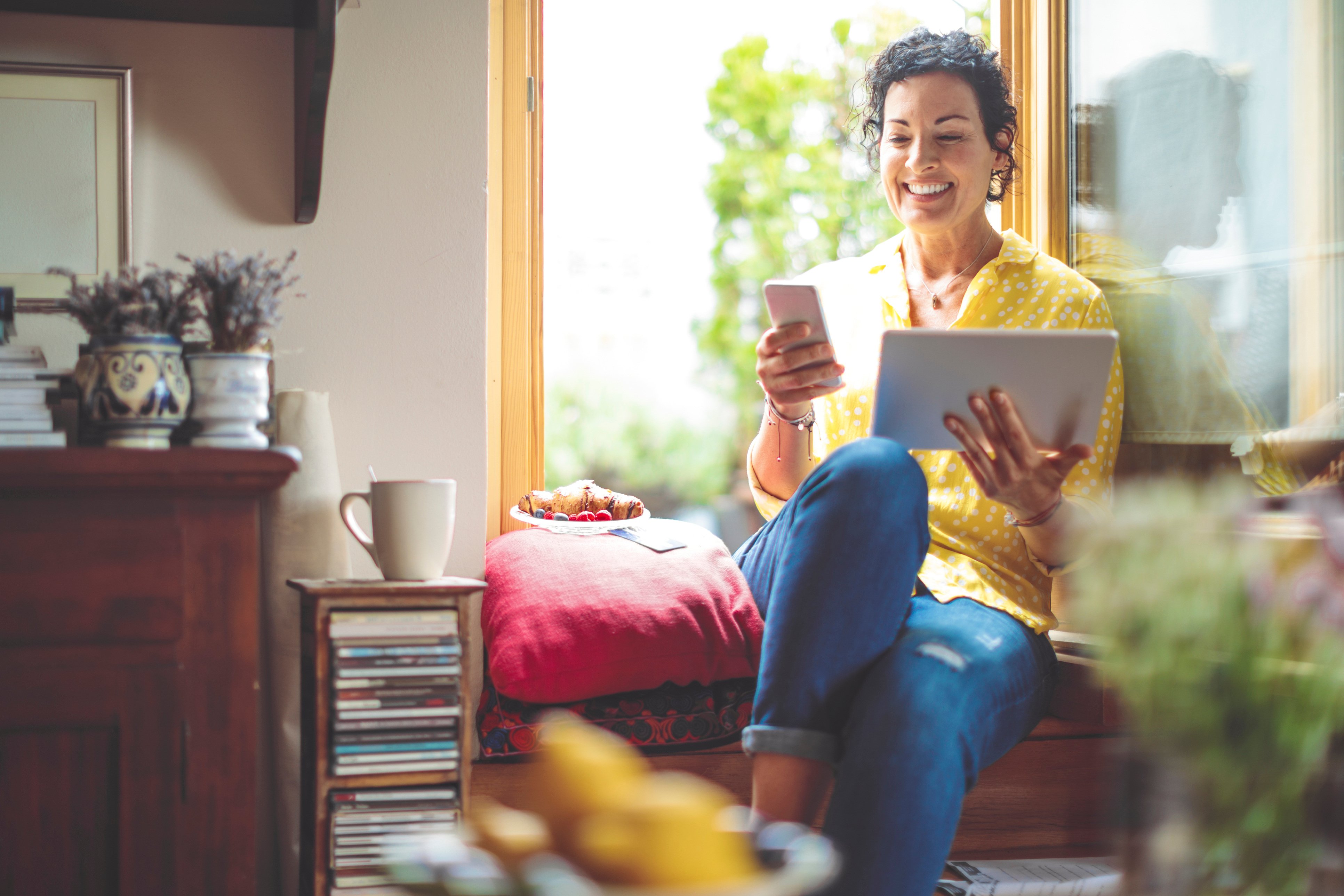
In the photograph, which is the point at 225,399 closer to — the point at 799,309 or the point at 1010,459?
the point at 799,309

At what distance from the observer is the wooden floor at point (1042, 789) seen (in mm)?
1384

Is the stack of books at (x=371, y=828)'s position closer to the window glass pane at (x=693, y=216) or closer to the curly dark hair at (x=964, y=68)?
the curly dark hair at (x=964, y=68)

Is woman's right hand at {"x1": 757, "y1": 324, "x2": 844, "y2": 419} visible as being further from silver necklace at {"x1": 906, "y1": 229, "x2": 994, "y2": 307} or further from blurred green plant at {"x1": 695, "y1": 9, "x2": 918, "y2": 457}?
blurred green plant at {"x1": 695, "y1": 9, "x2": 918, "y2": 457}

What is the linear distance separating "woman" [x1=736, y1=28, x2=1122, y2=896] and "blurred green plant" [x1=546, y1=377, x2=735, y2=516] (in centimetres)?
422

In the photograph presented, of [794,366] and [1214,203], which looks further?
[1214,203]

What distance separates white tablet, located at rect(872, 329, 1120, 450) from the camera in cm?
110

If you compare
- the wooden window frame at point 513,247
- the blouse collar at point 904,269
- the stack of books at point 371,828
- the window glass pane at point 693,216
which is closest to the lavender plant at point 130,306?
the stack of books at point 371,828

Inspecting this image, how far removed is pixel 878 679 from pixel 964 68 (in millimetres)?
1007

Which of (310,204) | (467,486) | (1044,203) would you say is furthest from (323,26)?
(1044,203)

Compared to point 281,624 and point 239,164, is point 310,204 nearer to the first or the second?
point 239,164

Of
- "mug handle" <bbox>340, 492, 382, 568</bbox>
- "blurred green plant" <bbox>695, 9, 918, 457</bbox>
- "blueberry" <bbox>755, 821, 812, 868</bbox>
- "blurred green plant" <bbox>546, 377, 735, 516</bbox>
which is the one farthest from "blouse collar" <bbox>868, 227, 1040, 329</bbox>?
"blurred green plant" <bbox>546, 377, 735, 516</bbox>

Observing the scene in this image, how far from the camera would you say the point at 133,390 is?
993mm

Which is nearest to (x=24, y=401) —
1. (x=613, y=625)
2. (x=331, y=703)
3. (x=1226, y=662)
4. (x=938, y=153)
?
(x=331, y=703)

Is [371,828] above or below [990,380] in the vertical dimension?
below
